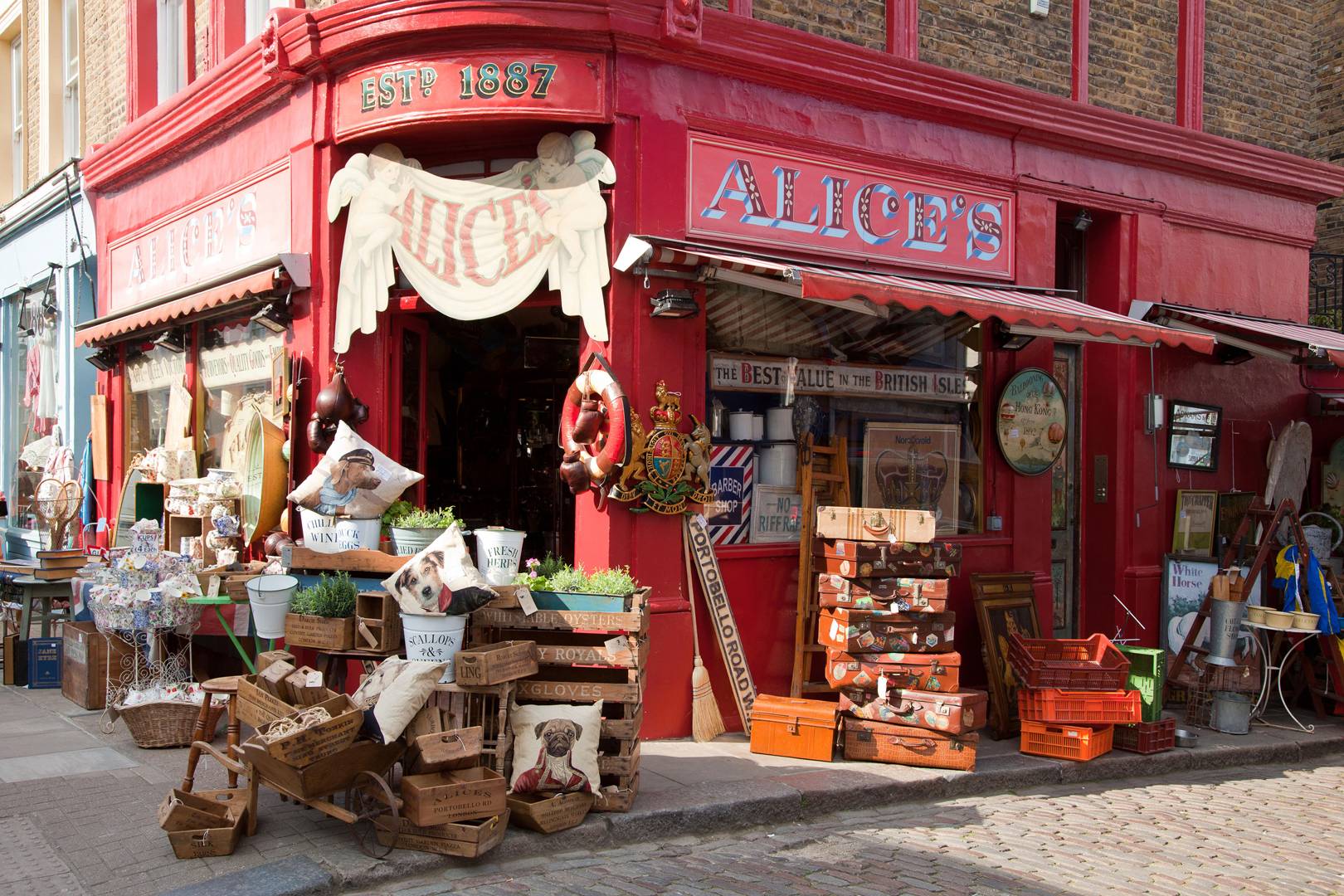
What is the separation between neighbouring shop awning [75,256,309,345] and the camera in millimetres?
7977

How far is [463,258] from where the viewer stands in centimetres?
759

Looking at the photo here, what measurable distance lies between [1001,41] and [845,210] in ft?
8.04

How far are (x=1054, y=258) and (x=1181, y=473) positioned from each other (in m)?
2.41

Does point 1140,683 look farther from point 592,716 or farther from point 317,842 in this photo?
point 317,842

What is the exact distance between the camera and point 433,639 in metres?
5.66

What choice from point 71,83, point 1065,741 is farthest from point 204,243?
point 1065,741

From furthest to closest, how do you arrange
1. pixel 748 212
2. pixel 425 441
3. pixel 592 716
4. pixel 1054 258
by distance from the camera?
1. pixel 1054 258
2. pixel 425 441
3. pixel 748 212
4. pixel 592 716

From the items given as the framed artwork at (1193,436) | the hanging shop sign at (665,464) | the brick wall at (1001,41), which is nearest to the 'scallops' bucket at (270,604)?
the hanging shop sign at (665,464)

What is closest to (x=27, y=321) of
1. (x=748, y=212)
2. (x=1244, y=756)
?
(x=748, y=212)

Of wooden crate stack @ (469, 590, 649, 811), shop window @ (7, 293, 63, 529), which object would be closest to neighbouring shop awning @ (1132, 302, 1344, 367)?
wooden crate stack @ (469, 590, 649, 811)

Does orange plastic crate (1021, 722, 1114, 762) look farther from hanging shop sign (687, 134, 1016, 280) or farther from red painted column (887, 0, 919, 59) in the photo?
red painted column (887, 0, 919, 59)

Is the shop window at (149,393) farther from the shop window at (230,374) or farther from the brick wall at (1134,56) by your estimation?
the brick wall at (1134,56)

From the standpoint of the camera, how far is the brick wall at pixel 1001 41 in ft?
30.1

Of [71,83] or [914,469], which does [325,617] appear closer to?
[914,469]
